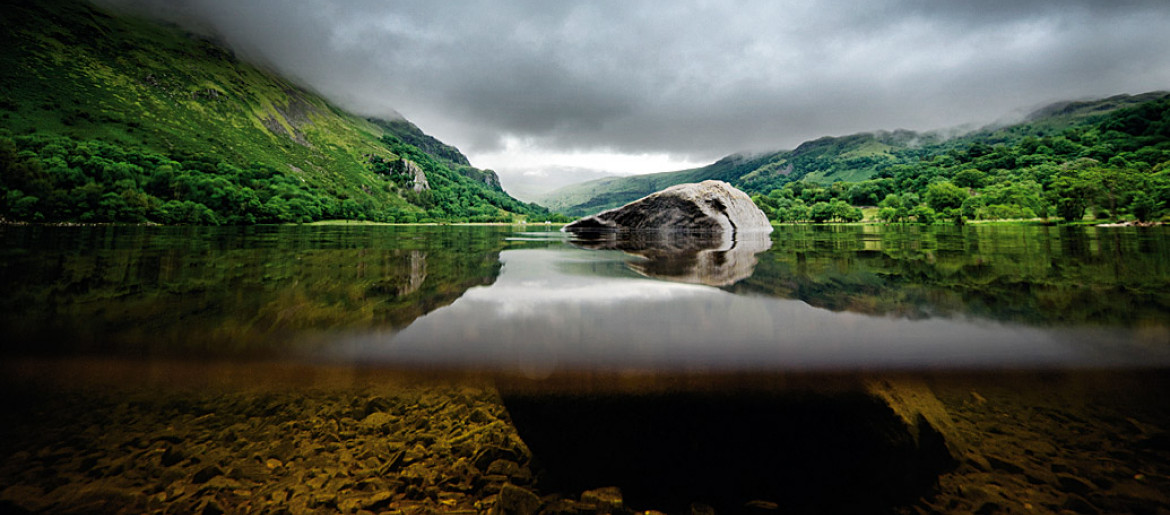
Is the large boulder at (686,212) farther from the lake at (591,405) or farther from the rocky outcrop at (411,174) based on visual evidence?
the rocky outcrop at (411,174)

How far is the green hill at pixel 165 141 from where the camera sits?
136ft

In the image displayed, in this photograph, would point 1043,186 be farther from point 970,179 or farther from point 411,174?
point 411,174

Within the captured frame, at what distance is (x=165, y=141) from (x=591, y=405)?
5496 inches

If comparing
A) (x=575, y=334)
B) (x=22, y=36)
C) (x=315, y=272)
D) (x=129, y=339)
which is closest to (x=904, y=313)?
(x=575, y=334)

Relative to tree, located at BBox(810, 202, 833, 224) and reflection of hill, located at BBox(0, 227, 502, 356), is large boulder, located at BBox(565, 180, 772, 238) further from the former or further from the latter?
tree, located at BBox(810, 202, 833, 224)

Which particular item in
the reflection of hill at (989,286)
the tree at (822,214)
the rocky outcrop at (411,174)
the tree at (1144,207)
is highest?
the rocky outcrop at (411,174)

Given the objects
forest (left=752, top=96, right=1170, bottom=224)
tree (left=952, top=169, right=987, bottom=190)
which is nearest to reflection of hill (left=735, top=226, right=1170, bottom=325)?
forest (left=752, top=96, right=1170, bottom=224)

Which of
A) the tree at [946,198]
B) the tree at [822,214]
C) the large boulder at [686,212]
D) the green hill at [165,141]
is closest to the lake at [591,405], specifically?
the large boulder at [686,212]

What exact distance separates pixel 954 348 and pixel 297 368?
4386mm

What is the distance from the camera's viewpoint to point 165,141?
9462 centimetres

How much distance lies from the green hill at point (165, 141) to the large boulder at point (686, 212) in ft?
142

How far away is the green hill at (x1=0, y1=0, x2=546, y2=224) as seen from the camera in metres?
41.4

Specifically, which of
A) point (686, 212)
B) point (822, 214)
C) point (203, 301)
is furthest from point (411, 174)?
point (203, 301)

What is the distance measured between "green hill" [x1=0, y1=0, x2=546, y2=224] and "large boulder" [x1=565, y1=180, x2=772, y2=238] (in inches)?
1707
